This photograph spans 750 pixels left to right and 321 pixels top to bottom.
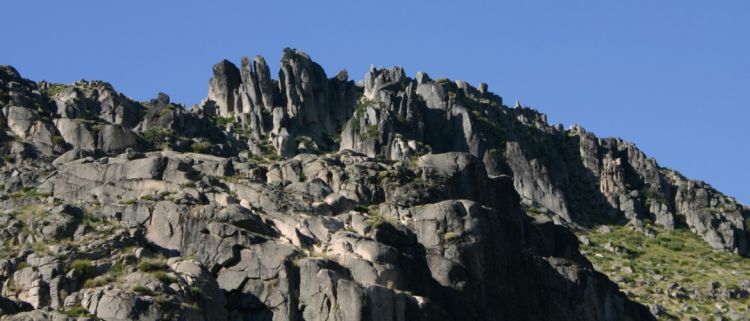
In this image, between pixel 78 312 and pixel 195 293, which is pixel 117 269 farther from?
pixel 78 312

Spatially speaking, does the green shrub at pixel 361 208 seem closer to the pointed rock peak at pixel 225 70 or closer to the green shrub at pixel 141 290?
the green shrub at pixel 141 290

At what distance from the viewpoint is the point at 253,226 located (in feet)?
358

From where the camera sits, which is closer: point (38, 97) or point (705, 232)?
point (38, 97)

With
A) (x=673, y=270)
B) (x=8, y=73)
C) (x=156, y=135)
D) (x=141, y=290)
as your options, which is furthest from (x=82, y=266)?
(x=673, y=270)

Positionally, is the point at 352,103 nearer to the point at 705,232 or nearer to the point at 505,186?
the point at 705,232

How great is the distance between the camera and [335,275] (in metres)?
103

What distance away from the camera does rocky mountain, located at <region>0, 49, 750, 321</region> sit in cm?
10081

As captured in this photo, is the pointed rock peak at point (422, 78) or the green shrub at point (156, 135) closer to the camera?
the green shrub at point (156, 135)

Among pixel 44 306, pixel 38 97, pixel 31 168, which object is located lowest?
pixel 44 306

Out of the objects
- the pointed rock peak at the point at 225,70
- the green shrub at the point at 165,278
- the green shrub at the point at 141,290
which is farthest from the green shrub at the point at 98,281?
the pointed rock peak at the point at 225,70

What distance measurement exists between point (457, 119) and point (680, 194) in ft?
89.0

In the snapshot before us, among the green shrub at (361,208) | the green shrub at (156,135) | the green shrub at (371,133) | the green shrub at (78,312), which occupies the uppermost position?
the green shrub at (371,133)

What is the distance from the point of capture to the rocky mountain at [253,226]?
101m

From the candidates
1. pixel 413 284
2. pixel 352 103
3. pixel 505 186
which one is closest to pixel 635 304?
pixel 505 186
